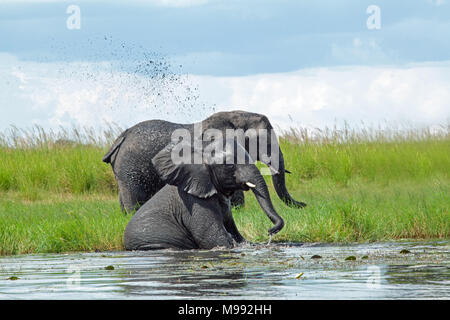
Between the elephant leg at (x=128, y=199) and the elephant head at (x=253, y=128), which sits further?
the elephant head at (x=253, y=128)

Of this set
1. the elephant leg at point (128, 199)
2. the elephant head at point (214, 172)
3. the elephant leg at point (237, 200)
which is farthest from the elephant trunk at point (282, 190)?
the elephant head at point (214, 172)

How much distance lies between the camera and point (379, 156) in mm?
21281

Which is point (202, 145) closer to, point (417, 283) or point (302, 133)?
point (417, 283)

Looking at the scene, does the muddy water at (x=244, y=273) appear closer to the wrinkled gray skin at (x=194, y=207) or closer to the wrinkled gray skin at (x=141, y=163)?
the wrinkled gray skin at (x=194, y=207)

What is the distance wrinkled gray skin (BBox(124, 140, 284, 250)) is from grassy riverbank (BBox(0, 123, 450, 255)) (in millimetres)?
711

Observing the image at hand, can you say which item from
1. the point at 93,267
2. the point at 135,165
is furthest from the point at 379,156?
the point at 93,267

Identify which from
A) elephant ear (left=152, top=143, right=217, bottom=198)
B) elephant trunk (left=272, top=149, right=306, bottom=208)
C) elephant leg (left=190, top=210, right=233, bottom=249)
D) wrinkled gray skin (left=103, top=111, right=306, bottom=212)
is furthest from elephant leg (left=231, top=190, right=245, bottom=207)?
elephant leg (left=190, top=210, right=233, bottom=249)

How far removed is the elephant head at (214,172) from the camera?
10508 mm

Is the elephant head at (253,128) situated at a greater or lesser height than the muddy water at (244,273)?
greater

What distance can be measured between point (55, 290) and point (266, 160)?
861 cm

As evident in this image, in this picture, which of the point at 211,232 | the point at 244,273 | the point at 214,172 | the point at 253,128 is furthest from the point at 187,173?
the point at 253,128

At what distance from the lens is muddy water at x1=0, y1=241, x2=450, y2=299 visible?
709 cm

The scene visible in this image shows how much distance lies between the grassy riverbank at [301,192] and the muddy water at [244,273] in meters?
0.66

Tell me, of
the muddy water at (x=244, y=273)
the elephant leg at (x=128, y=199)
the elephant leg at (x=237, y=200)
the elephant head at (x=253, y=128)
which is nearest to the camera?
the muddy water at (x=244, y=273)
